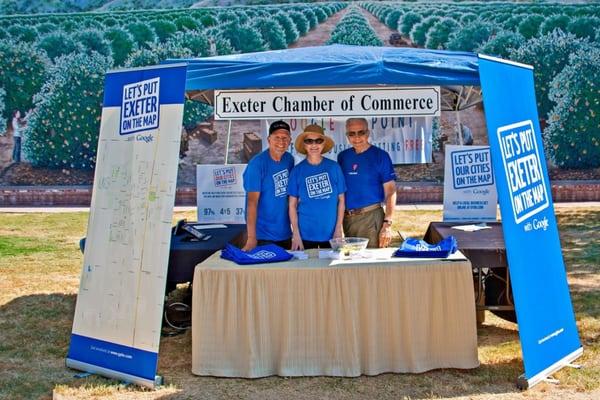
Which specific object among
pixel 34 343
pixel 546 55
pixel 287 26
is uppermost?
pixel 287 26

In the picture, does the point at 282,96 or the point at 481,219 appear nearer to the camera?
the point at 282,96

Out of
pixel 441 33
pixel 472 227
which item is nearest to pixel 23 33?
pixel 441 33

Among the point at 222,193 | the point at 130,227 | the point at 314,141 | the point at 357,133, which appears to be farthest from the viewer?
the point at 222,193

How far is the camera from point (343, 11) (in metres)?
20.6

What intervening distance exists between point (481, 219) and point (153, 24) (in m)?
15.3

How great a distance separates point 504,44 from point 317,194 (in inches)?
593

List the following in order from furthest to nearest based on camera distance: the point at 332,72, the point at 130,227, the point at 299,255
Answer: the point at 332,72, the point at 299,255, the point at 130,227

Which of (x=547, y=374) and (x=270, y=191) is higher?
(x=270, y=191)

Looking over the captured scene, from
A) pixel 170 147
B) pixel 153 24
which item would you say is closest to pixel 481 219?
pixel 170 147

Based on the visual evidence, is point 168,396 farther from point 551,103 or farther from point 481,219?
point 551,103

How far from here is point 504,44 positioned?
774 inches

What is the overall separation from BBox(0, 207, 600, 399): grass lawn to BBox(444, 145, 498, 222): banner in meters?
0.94

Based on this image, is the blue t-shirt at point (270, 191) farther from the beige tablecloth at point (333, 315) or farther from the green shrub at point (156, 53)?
the green shrub at point (156, 53)

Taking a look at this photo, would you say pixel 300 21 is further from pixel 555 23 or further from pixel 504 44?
pixel 555 23
